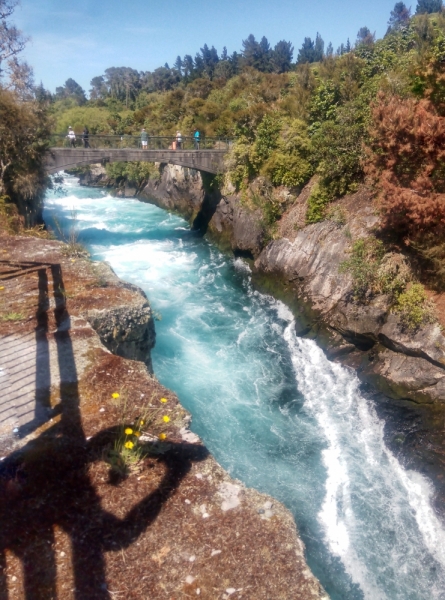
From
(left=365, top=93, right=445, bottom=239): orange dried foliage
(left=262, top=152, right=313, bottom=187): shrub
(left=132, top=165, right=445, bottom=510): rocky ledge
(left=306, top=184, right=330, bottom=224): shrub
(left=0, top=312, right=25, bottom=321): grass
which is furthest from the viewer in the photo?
(left=262, top=152, right=313, bottom=187): shrub

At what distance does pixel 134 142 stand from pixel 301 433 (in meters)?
18.1

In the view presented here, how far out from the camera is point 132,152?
22.3 m

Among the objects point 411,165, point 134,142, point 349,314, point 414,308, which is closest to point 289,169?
point 411,165

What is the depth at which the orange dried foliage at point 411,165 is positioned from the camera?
35.6ft

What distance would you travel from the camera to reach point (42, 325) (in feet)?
23.8

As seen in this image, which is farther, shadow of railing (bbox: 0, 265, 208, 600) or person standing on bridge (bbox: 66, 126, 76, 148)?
person standing on bridge (bbox: 66, 126, 76, 148)

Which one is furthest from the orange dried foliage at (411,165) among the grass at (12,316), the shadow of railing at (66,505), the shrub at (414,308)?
the grass at (12,316)

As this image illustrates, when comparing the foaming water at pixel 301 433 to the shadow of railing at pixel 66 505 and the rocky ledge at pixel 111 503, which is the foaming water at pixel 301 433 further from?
the shadow of railing at pixel 66 505

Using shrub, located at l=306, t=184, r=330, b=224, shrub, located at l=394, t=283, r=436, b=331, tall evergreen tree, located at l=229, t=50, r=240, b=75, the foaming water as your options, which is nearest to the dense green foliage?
shrub, located at l=306, t=184, r=330, b=224

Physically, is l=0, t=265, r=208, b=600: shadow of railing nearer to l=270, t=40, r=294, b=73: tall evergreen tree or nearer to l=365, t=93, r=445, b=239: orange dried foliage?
l=365, t=93, r=445, b=239: orange dried foliage

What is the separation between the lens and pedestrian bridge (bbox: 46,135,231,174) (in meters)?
21.0

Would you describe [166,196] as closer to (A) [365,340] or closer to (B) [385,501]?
(A) [365,340]

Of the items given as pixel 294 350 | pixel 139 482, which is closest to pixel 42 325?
pixel 139 482

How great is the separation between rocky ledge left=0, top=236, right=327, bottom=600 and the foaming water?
4.08 meters
